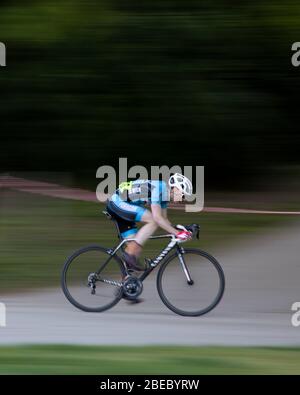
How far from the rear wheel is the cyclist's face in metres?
0.85

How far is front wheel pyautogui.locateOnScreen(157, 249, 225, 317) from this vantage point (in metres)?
8.40

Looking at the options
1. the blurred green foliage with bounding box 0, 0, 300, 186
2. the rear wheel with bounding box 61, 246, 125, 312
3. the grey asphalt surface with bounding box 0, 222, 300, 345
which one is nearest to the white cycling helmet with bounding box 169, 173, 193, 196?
the rear wheel with bounding box 61, 246, 125, 312

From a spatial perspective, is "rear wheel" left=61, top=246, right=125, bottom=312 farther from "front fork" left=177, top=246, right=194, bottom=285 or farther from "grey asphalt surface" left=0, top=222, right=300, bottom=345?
"front fork" left=177, top=246, right=194, bottom=285

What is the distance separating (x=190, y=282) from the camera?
27.6 ft

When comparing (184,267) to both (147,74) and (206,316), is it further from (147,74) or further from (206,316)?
(147,74)

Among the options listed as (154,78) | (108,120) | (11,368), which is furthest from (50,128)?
(11,368)

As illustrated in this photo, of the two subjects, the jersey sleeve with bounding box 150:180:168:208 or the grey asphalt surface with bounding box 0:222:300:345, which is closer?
the grey asphalt surface with bounding box 0:222:300:345

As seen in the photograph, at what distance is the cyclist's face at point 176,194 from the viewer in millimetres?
8328

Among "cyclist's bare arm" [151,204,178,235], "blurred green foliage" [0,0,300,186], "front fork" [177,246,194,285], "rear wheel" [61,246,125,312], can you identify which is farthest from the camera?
"blurred green foliage" [0,0,300,186]

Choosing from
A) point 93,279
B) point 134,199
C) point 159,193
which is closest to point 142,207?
point 134,199

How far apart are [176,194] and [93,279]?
1.22 meters

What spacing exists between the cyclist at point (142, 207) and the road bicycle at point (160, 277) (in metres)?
0.08

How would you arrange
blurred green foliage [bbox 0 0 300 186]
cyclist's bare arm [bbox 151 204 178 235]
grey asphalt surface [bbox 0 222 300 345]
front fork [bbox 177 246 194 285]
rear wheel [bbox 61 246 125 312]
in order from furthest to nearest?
blurred green foliage [bbox 0 0 300 186]
rear wheel [bbox 61 246 125 312]
front fork [bbox 177 246 194 285]
cyclist's bare arm [bbox 151 204 178 235]
grey asphalt surface [bbox 0 222 300 345]

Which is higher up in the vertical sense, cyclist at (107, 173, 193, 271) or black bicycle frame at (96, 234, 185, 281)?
cyclist at (107, 173, 193, 271)
